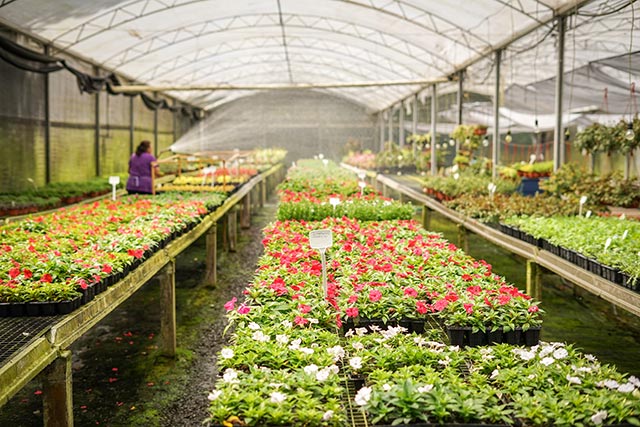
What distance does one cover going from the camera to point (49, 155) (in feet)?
40.8

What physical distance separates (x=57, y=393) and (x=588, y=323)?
541cm

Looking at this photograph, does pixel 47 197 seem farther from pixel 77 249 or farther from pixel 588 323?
pixel 588 323

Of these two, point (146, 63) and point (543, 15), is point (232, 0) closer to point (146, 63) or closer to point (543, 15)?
point (146, 63)

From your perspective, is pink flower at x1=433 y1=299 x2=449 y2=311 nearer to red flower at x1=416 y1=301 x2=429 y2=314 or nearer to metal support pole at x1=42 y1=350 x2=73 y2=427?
red flower at x1=416 y1=301 x2=429 y2=314

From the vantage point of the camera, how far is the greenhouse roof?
35.0 feet

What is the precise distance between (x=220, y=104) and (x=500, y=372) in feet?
98.9

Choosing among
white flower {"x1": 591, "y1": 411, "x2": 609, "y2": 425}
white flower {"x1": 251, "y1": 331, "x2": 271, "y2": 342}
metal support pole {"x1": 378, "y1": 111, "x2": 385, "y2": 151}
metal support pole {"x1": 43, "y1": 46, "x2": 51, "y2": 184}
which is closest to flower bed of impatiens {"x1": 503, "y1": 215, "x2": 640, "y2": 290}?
white flower {"x1": 591, "y1": 411, "x2": 609, "y2": 425}

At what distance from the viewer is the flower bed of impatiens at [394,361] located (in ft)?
7.05

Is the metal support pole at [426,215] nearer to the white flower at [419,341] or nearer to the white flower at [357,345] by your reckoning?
the white flower at [419,341]

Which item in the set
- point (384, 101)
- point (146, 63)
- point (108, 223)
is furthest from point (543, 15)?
point (384, 101)

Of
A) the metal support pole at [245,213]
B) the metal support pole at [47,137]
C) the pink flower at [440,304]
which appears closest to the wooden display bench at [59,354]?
the pink flower at [440,304]

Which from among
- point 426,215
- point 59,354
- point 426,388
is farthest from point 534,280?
point 426,215

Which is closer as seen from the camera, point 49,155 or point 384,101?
point 49,155

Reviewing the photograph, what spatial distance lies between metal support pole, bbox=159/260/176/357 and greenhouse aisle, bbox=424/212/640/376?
3.40 m
